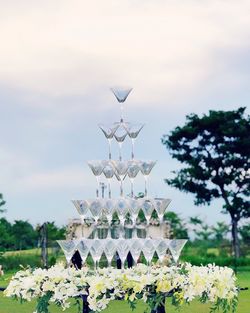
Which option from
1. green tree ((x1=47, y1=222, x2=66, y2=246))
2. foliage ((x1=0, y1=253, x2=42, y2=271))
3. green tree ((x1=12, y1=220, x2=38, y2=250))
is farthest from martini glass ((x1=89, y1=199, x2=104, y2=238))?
green tree ((x1=12, y1=220, x2=38, y2=250))

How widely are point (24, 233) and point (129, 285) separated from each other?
2948 centimetres

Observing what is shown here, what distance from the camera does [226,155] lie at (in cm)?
3100

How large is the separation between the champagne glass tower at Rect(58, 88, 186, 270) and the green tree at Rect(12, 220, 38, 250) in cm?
2806

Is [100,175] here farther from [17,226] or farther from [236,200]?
[17,226]

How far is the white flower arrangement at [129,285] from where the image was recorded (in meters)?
6.09

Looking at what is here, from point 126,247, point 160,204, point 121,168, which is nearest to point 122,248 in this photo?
point 126,247

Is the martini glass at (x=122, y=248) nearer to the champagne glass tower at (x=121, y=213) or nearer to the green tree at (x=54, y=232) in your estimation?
the champagne glass tower at (x=121, y=213)

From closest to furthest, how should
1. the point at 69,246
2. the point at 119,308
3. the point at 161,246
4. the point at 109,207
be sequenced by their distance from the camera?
the point at 161,246 < the point at 69,246 < the point at 109,207 < the point at 119,308

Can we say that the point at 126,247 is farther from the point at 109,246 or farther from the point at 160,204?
the point at 160,204

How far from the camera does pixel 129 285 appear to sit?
6.09 meters

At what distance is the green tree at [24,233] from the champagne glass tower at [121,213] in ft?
92.1

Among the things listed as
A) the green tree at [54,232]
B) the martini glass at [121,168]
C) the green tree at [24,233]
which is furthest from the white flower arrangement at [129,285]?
the green tree at [24,233]

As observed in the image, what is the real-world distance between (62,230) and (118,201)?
92.3ft

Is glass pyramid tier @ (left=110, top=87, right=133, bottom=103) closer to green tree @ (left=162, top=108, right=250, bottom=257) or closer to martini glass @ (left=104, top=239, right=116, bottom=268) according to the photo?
martini glass @ (left=104, top=239, right=116, bottom=268)
